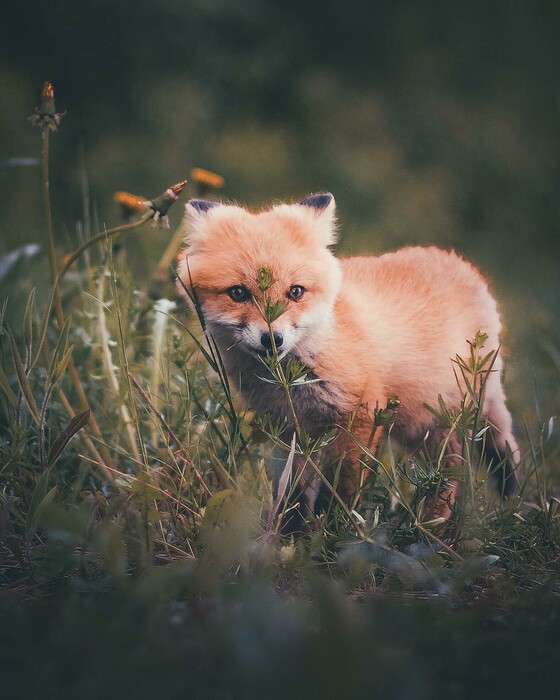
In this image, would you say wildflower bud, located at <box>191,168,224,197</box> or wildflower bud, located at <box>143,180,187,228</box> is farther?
wildflower bud, located at <box>191,168,224,197</box>

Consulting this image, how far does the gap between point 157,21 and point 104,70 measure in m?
0.71

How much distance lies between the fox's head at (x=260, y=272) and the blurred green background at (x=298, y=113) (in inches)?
161

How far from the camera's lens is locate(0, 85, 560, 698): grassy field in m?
1.50

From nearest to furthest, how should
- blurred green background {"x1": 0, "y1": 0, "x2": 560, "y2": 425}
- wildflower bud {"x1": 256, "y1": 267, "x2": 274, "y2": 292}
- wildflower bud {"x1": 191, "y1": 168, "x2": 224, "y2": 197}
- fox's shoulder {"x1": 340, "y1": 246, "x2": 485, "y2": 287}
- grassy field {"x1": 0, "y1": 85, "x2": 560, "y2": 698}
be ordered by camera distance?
grassy field {"x1": 0, "y1": 85, "x2": 560, "y2": 698} → wildflower bud {"x1": 256, "y1": 267, "x2": 274, "y2": 292} → fox's shoulder {"x1": 340, "y1": 246, "x2": 485, "y2": 287} → wildflower bud {"x1": 191, "y1": 168, "x2": 224, "y2": 197} → blurred green background {"x1": 0, "y1": 0, "x2": 560, "y2": 425}

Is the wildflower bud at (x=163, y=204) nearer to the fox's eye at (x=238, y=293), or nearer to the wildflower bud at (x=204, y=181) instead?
the fox's eye at (x=238, y=293)

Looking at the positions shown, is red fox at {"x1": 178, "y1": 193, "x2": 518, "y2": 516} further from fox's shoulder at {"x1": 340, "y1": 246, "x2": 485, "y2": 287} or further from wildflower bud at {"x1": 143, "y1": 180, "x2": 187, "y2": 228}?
wildflower bud at {"x1": 143, "y1": 180, "x2": 187, "y2": 228}

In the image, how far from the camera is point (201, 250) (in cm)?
274

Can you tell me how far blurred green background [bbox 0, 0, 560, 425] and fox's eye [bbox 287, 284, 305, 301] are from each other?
14.2 feet

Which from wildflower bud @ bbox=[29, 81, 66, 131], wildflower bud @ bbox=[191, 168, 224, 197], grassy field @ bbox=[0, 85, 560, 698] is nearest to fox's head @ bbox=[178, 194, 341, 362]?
grassy field @ bbox=[0, 85, 560, 698]

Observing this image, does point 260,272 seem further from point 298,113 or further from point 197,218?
point 298,113

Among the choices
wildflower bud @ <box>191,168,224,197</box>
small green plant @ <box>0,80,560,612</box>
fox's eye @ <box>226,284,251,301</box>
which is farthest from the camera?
wildflower bud @ <box>191,168,224,197</box>

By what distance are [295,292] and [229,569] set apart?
2.87 ft

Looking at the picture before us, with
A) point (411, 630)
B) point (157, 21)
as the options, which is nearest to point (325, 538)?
point (411, 630)

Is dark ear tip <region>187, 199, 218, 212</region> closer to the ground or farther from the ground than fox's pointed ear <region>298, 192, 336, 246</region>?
closer to the ground
